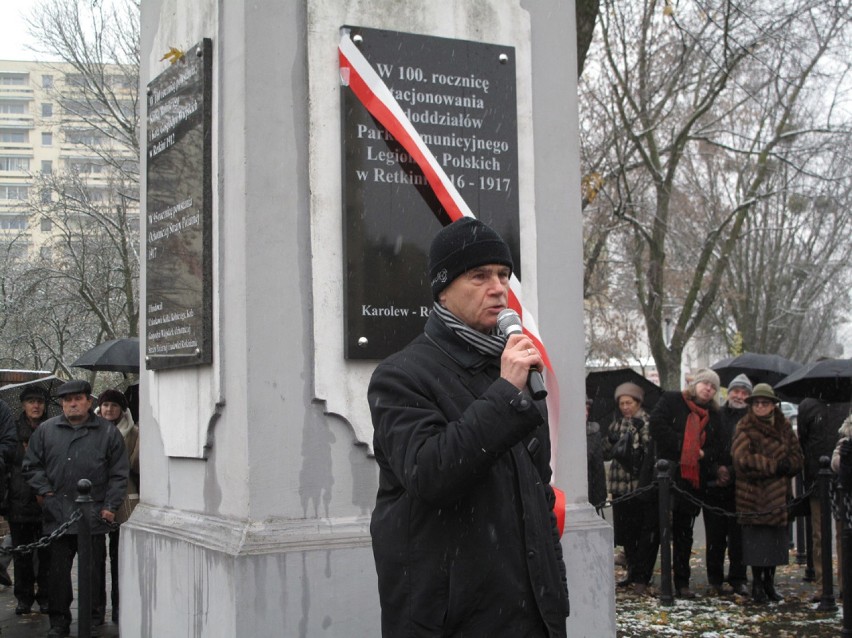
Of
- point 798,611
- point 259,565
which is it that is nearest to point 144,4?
point 259,565

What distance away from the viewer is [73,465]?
28.7 feet

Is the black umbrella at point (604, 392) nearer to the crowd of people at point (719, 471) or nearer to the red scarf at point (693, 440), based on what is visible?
the crowd of people at point (719, 471)

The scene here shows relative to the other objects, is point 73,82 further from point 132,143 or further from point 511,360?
point 511,360

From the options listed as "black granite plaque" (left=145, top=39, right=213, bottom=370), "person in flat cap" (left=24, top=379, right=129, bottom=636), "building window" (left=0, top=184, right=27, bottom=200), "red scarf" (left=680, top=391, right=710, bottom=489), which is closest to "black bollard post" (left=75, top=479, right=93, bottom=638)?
"black granite plaque" (left=145, top=39, right=213, bottom=370)

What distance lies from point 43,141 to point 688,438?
98.5 m

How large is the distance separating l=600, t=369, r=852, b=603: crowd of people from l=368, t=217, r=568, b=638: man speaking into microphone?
21.9 ft

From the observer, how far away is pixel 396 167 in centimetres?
579

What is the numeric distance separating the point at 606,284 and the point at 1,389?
19.5 m

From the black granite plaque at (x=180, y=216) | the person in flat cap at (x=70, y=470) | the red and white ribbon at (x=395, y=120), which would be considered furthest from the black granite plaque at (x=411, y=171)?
the person in flat cap at (x=70, y=470)

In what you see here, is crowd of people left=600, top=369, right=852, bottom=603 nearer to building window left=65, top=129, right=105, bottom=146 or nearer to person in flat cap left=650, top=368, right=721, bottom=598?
person in flat cap left=650, top=368, right=721, bottom=598

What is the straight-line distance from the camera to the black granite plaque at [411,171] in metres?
5.68

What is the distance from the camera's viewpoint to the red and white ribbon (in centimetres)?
Result: 572

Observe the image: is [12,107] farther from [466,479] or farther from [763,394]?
[466,479]

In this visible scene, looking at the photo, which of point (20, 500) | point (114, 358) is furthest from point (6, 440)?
point (114, 358)
